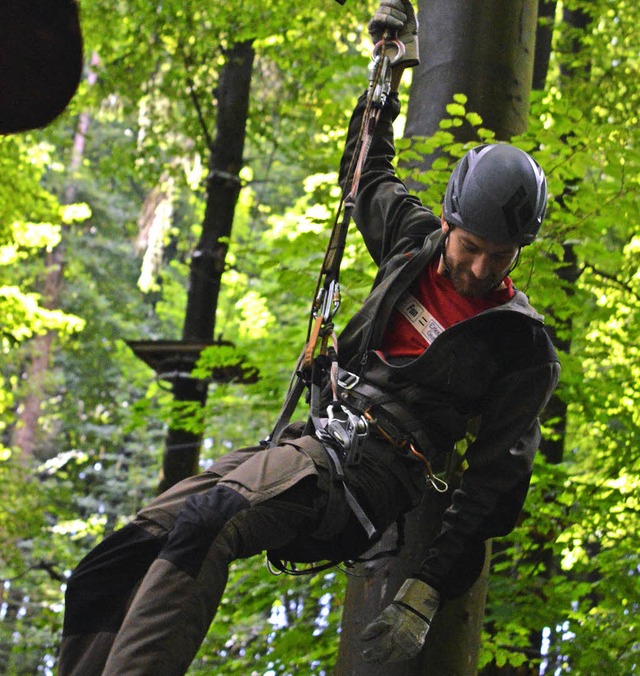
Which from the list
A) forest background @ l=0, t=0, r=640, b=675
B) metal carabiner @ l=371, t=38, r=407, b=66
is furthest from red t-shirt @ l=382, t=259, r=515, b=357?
forest background @ l=0, t=0, r=640, b=675

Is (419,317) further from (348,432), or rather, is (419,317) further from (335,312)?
(348,432)

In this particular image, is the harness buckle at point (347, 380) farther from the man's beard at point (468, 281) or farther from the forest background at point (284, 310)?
the forest background at point (284, 310)

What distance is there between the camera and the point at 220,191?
1135 centimetres

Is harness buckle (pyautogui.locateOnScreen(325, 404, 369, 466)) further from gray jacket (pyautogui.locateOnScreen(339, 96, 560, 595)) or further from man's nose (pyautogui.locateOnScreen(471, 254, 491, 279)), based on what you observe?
man's nose (pyautogui.locateOnScreen(471, 254, 491, 279))

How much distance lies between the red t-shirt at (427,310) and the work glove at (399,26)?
968 mm

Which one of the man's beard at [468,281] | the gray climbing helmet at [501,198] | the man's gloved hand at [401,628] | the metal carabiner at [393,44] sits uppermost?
the metal carabiner at [393,44]

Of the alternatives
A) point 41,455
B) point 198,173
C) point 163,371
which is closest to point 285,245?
point 163,371

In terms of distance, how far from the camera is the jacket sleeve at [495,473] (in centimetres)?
357

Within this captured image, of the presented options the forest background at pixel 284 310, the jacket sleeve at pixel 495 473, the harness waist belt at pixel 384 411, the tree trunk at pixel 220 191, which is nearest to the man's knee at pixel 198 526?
the harness waist belt at pixel 384 411

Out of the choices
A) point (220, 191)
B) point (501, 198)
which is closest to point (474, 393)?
point (501, 198)

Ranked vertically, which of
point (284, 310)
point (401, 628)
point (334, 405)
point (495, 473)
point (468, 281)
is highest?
point (284, 310)

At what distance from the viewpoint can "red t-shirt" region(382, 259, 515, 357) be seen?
3.64 metres

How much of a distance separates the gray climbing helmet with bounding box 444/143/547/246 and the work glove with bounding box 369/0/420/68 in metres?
0.85

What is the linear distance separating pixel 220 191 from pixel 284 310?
4055 millimetres
